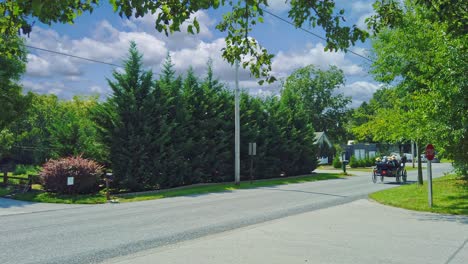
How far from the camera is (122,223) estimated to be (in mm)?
12281

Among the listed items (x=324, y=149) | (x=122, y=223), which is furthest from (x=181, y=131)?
(x=324, y=149)

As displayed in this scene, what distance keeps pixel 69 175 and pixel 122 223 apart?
364 inches

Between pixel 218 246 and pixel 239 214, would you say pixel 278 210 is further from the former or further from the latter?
pixel 218 246

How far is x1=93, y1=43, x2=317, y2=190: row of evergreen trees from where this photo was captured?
22969 millimetres

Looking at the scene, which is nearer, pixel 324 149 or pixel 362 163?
pixel 362 163

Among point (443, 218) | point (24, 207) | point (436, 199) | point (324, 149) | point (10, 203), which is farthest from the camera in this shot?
point (324, 149)

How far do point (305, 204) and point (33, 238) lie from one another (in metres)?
9.89

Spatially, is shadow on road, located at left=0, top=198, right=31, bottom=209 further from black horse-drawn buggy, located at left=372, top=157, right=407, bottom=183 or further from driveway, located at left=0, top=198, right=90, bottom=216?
black horse-drawn buggy, located at left=372, top=157, right=407, bottom=183

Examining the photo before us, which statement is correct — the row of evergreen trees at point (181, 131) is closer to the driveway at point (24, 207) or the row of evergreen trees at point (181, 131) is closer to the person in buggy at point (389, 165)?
the driveway at point (24, 207)

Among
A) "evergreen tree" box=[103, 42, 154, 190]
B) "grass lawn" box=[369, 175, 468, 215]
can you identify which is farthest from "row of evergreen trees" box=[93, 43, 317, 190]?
"grass lawn" box=[369, 175, 468, 215]

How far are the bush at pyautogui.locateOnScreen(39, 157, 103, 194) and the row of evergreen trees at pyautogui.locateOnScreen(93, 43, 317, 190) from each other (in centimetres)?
193

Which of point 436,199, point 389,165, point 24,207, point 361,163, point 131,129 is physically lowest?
point 24,207

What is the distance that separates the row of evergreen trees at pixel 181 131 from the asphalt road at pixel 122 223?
15.8 ft

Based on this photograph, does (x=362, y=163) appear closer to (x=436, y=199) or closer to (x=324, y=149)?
(x=324, y=149)
